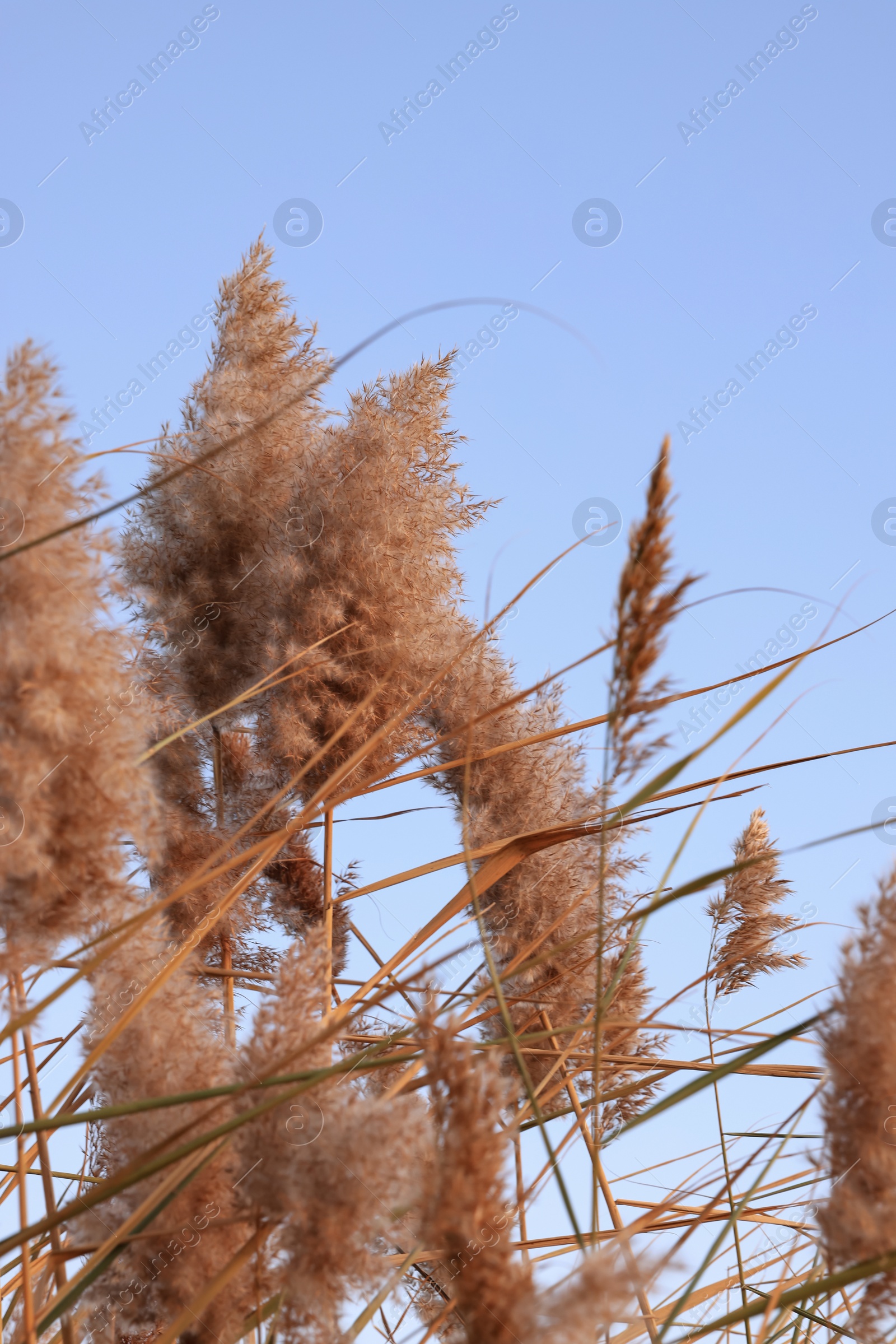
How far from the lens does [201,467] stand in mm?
2305

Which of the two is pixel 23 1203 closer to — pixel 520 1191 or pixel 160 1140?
pixel 160 1140

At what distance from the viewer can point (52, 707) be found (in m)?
1.02

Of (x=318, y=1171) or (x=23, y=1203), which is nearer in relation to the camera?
(x=318, y=1171)

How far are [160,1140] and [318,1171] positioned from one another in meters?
0.26

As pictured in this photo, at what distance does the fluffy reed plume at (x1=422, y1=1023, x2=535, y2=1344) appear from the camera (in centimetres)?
79

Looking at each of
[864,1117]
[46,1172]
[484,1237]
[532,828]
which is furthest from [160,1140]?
[532,828]

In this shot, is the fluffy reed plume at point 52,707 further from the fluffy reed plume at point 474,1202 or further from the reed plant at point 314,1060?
the fluffy reed plume at point 474,1202

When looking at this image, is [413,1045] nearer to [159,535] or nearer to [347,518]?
[347,518]

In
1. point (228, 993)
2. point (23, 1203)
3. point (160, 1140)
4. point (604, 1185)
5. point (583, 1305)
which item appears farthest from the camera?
point (228, 993)

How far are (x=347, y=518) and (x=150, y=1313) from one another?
5.15 feet

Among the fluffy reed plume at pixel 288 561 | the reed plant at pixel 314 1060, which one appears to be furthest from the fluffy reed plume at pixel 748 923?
→ the fluffy reed plume at pixel 288 561

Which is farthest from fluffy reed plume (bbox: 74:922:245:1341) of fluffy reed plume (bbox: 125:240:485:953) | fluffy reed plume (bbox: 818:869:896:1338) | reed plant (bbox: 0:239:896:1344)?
fluffy reed plume (bbox: 125:240:485:953)

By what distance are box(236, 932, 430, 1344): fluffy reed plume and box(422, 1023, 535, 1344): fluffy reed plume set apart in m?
0.09

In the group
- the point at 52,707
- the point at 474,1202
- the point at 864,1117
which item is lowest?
the point at 864,1117
